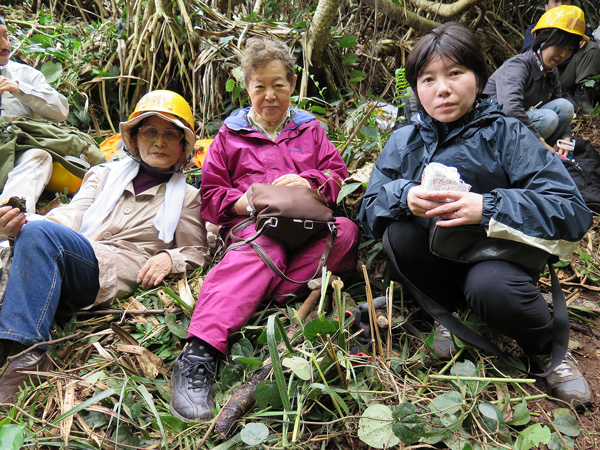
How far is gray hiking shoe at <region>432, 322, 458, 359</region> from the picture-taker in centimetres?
206

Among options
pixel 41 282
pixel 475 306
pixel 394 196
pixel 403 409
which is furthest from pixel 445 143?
pixel 41 282

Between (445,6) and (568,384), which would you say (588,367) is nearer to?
(568,384)

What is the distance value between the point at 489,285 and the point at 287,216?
3.14ft

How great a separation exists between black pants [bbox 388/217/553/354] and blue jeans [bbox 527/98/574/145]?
7.09 ft

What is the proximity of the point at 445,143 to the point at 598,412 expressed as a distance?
1298 millimetres

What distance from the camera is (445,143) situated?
7.14 feet

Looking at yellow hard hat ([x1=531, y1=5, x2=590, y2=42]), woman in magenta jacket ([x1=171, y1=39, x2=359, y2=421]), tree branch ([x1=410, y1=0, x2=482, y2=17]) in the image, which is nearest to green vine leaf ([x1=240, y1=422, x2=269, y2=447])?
woman in magenta jacket ([x1=171, y1=39, x2=359, y2=421])

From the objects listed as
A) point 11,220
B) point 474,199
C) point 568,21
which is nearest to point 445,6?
point 568,21

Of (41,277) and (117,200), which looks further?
(117,200)

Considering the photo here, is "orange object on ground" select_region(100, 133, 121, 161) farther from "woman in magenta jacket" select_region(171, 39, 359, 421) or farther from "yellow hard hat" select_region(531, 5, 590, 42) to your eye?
"yellow hard hat" select_region(531, 5, 590, 42)

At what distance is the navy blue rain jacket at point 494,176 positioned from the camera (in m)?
1.84

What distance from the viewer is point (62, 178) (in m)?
3.47

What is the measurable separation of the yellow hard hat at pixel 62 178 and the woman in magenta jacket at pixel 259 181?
1355mm

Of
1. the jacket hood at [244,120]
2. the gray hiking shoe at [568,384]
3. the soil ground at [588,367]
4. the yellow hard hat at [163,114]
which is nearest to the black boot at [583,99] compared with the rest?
the soil ground at [588,367]
